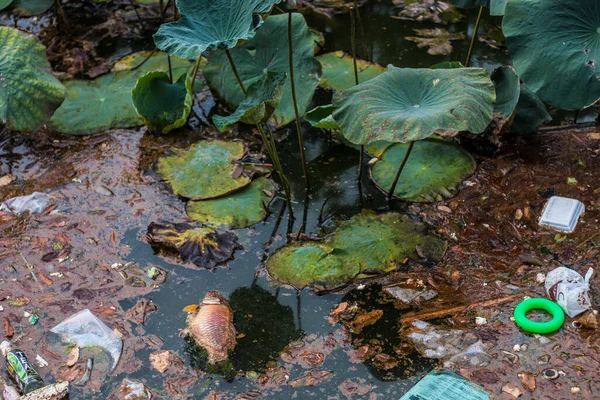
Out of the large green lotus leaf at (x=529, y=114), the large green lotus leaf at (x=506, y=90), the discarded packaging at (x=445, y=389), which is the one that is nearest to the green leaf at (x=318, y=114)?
the large green lotus leaf at (x=506, y=90)

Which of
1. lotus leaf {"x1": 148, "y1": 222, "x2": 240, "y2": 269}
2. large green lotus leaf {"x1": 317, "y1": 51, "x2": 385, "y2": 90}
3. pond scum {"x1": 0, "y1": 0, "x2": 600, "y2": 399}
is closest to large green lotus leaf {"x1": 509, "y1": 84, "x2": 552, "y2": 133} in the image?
pond scum {"x1": 0, "y1": 0, "x2": 600, "y2": 399}

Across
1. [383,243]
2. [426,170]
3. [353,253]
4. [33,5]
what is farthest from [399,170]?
[33,5]

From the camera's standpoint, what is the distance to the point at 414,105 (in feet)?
9.64

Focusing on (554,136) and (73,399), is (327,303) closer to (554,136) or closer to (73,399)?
(73,399)

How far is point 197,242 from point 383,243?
836mm

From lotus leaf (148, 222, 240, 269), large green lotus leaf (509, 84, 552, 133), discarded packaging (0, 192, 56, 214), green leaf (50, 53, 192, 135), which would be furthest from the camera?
green leaf (50, 53, 192, 135)

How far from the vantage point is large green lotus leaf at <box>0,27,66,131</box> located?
135 inches

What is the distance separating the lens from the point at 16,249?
314 centimetres

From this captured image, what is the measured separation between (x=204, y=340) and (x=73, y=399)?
0.52 metres

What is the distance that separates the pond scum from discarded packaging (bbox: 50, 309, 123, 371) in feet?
0.04

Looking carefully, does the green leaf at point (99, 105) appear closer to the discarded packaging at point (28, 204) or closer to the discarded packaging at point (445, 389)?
the discarded packaging at point (28, 204)

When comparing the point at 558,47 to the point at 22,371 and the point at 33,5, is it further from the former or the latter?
the point at 33,5

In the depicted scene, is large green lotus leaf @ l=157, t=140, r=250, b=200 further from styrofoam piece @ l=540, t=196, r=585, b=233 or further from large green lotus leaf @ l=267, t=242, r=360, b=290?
styrofoam piece @ l=540, t=196, r=585, b=233

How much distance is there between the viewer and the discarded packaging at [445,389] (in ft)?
7.80
